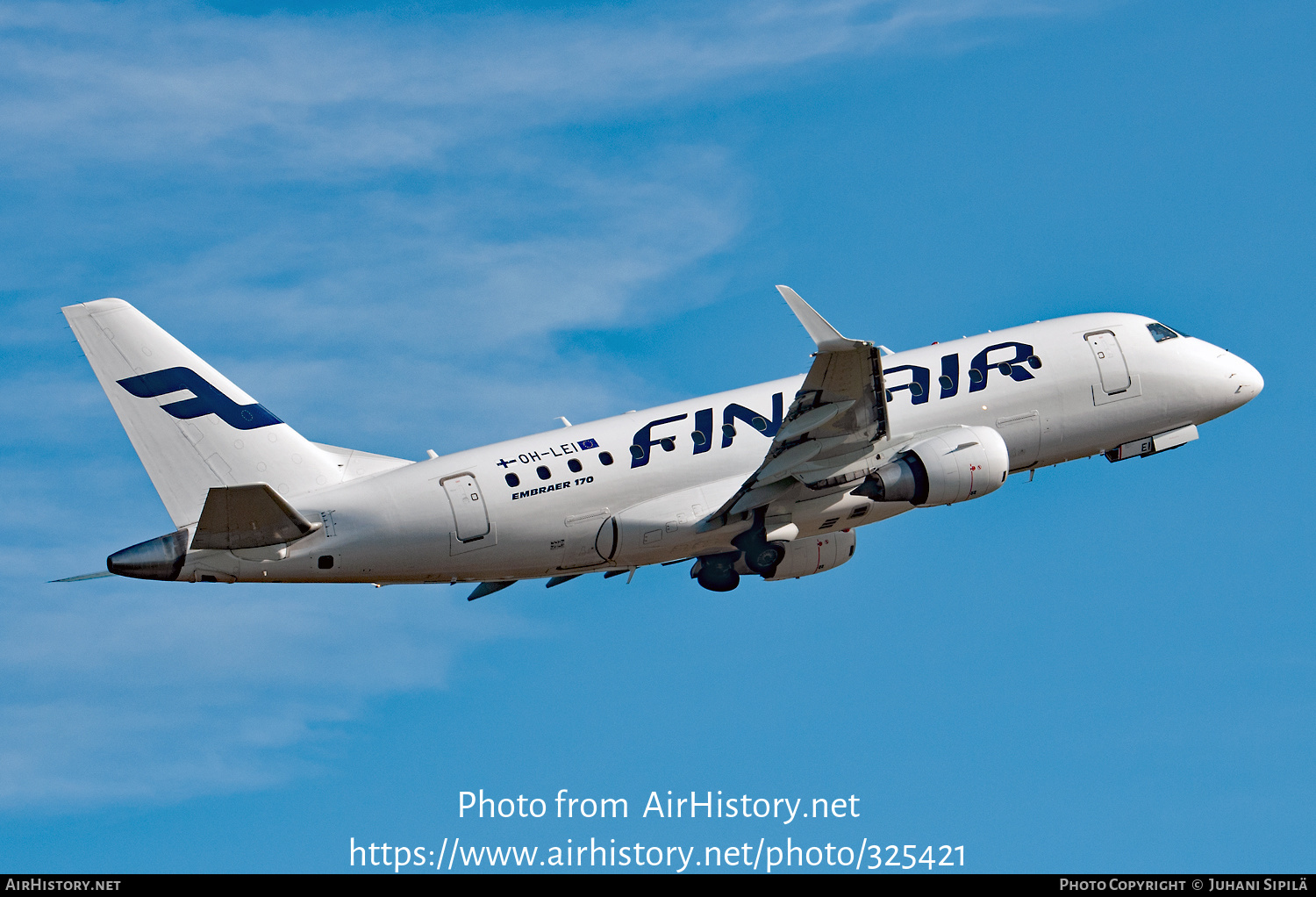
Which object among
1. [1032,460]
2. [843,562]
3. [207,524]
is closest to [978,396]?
[1032,460]

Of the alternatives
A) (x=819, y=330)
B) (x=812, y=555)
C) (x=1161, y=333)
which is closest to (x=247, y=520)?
(x=819, y=330)

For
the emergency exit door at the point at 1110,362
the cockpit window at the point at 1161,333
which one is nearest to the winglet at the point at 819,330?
the emergency exit door at the point at 1110,362

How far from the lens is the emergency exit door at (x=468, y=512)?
35688 millimetres

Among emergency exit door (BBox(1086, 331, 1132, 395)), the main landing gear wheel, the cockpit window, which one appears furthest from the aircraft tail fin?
the cockpit window

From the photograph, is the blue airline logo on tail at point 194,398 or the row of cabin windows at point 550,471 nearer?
the blue airline logo on tail at point 194,398

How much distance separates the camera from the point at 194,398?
1415 inches

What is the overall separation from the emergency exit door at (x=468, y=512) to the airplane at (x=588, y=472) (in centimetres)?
5

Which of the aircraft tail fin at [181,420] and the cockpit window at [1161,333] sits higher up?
the cockpit window at [1161,333]

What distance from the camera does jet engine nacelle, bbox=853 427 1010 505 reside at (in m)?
36.3

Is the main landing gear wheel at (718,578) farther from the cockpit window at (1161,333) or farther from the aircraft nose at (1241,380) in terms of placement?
the aircraft nose at (1241,380)

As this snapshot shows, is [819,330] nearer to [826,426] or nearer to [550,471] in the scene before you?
[826,426]

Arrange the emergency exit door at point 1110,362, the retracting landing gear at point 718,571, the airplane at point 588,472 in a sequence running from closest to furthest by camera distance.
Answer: the airplane at point 588,472 < the retracting landing gear at point 718,571 < the emergency exit door at point 1110,362
